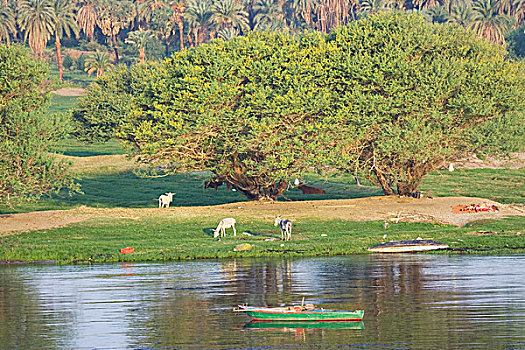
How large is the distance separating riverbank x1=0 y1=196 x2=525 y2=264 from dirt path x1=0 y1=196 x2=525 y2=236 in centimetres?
8

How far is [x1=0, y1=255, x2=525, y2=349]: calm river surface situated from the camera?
2505 centimetres

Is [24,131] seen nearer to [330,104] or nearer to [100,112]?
[330,104]

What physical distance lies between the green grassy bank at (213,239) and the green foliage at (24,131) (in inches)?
222

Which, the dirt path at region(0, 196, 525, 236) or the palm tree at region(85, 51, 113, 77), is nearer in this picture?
the dirt path at region(0, 196, 525, 236)

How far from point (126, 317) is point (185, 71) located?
40004 millimetres

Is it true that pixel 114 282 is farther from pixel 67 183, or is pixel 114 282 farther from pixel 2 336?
pixel 67 183

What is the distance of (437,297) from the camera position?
3197 centimetres

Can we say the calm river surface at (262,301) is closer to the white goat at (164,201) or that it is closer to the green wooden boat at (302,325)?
the green wooden boat at (302,325)

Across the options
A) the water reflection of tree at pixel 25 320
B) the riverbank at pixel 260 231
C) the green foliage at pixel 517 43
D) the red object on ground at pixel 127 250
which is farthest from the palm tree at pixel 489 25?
the water reflection of tree at pixel 25 320

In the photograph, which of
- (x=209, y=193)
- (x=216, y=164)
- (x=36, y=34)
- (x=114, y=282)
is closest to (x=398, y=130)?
(x=216, y=164)

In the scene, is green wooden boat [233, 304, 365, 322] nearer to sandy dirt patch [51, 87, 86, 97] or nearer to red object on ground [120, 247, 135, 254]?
red object on ground [120, 247, 135, 254]

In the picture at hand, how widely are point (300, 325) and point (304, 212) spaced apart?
3680 cm

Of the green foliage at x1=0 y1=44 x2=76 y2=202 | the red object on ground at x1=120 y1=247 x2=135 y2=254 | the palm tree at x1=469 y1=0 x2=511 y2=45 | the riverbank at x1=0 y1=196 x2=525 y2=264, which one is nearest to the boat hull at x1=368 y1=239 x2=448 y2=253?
the riverbank at x1=0 y1=196 x2=525 y2=264

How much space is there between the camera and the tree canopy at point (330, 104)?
65688 millimetres
